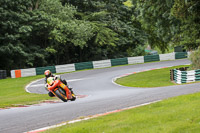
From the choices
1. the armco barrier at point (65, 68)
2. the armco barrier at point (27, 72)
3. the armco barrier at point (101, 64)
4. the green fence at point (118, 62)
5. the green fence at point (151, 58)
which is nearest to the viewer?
the armco barrier at point (27, 72)

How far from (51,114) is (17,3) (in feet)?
82.9

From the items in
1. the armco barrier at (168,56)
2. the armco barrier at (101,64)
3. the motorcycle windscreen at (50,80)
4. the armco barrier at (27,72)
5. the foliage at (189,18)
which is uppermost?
the foliage at (189,18)

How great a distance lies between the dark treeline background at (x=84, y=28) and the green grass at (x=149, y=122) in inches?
506

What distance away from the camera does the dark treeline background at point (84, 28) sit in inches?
985

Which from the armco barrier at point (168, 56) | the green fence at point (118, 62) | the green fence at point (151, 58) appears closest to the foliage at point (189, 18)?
the green fence at point (151, 58)

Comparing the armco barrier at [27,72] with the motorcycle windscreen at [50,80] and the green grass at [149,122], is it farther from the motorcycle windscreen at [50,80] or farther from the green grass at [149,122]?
the green grass at [149,122]

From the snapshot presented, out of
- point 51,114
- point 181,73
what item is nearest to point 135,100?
point 51,114

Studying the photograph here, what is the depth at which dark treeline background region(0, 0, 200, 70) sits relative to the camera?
985 inches

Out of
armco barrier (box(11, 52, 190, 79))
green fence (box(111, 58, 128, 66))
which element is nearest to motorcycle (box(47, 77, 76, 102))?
armco barrier (box(11, 52, 190, 79))

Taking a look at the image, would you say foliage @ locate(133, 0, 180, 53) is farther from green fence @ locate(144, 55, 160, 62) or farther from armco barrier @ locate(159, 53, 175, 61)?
armco barrier @ locate(159, 53, 175, 61)

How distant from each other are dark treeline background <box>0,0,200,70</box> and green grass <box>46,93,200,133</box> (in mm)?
12841

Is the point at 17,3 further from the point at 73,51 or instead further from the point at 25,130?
the point at 25,130

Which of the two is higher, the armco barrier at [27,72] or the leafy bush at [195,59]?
the leafy bush at [195,59]

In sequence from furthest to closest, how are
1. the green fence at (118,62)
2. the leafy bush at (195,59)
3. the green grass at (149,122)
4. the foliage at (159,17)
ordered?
1. the green fence at (118,62)
2. the foliage at (159,17)
3. the leafy bush at (195,59)
4. the green grass at (149,122)
